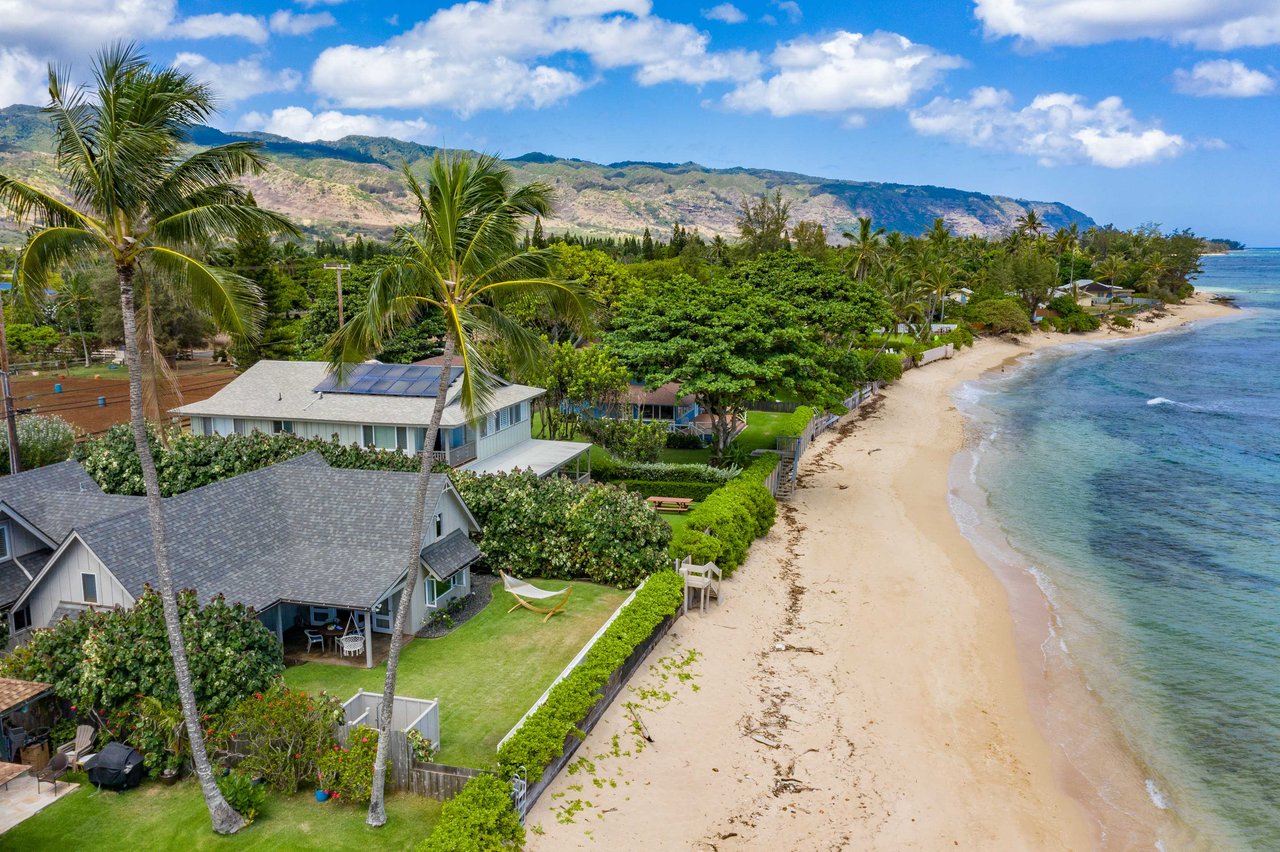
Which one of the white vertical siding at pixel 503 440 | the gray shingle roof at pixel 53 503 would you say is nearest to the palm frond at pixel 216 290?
the gray shingle roof at pixel 53 503

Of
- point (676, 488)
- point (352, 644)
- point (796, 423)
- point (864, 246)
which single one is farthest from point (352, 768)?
point (864, 246)

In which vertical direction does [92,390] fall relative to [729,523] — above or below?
below

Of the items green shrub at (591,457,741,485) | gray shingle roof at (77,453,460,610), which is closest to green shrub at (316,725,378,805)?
gray shingle roof at (77,453,460,610)

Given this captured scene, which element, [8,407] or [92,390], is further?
[92,390]

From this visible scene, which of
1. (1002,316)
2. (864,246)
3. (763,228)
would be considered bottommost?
(1002,316)

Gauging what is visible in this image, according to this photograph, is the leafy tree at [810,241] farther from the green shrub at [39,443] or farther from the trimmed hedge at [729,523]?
the green shrub at [39,443]

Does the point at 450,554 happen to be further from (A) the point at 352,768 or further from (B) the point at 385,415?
(B) the point at 385,415
